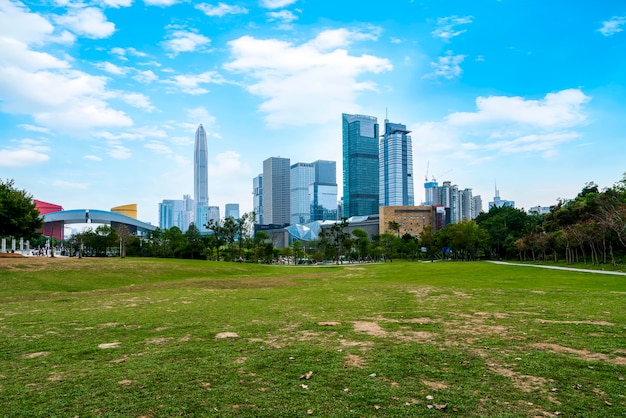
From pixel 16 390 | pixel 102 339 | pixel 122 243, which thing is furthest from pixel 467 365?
pixel 122 243

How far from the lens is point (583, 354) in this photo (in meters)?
9.33

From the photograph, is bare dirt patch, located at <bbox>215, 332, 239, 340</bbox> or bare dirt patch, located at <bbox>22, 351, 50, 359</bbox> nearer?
bare dirt patch, located at <bbox>22, 351, 50, 359</bbox>

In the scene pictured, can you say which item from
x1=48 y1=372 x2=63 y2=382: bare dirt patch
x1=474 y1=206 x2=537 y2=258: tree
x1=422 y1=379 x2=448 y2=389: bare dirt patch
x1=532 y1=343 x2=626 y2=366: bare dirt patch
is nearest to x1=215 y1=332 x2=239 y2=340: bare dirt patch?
x1=48 y1=372 x2=63 y2=382: bare dirt patch

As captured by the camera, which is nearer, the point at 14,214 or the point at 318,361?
the point at 318,361

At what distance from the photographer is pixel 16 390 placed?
7340 millimetres

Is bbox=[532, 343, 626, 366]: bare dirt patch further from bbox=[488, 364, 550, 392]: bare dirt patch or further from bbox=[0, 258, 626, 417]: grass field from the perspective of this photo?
bbox=[488, 364, 550, 392]: bare dirt patch

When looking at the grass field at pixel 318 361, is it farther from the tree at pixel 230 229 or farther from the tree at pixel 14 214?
the tree at pixel 230 229

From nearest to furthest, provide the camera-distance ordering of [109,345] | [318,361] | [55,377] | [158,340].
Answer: [55,377] < [318,361] < [109,345] < [158,340]

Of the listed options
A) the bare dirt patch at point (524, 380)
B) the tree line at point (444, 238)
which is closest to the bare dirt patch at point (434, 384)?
the bare dirt patch at point (524, 380)

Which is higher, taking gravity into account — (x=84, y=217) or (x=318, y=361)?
(x=84, y=217)

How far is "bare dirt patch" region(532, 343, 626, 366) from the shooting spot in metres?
8.80

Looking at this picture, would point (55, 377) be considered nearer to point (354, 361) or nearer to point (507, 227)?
point (354, 361)

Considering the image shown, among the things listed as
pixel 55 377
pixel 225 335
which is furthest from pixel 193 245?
pixel 55 377

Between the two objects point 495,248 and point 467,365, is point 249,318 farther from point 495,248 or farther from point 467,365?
point 495,248
